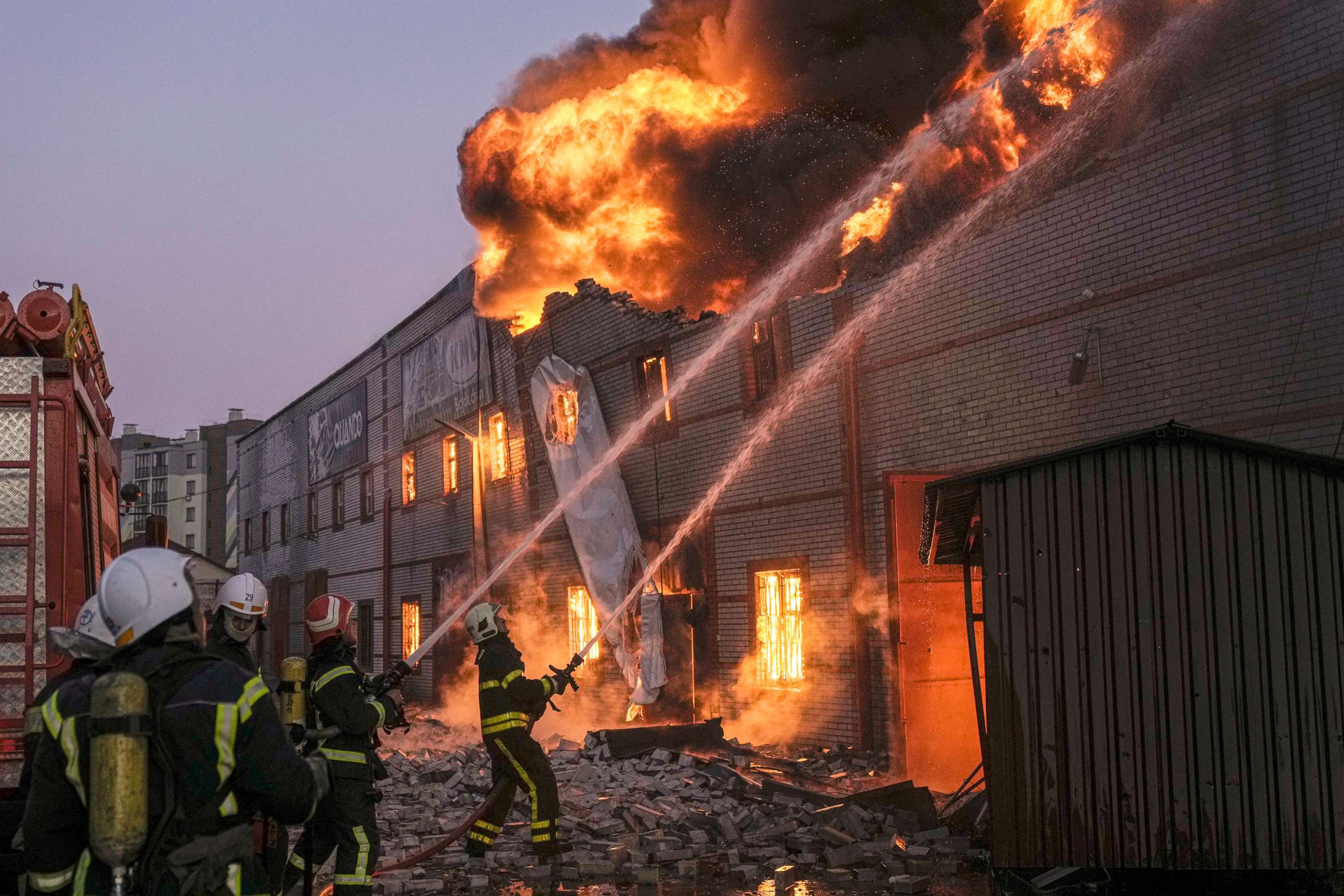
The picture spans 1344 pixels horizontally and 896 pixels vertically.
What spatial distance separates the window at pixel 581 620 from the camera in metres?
17.1

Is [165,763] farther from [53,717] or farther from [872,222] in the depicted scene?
[872,222]

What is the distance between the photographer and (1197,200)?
9.34 metres

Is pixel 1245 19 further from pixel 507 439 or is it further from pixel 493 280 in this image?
pixel 507 439

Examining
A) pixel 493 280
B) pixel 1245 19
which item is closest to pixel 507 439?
pixel 493 280

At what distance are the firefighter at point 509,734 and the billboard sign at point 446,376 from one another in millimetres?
10714

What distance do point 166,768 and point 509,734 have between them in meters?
5.85

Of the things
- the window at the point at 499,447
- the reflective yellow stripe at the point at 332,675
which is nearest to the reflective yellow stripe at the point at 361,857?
the reflective yellow stripe at the point at 332,675

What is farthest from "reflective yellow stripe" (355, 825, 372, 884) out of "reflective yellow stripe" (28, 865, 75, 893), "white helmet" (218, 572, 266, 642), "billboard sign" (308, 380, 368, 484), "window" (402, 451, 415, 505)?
"billboard sign" (308, 380, 368, 484)

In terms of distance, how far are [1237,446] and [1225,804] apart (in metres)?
1.84

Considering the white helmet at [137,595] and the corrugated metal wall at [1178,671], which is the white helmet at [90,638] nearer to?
the white helmet at [137,595]

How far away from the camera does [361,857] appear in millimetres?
6141

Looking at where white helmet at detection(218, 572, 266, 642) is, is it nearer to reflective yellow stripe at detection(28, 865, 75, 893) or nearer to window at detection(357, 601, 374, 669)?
reflective yellow stripe at detection(28, 865, 75, 893)

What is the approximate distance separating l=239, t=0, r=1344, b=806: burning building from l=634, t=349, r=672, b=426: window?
1.9 inches

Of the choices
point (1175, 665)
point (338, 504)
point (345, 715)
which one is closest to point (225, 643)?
point (345, 715)
